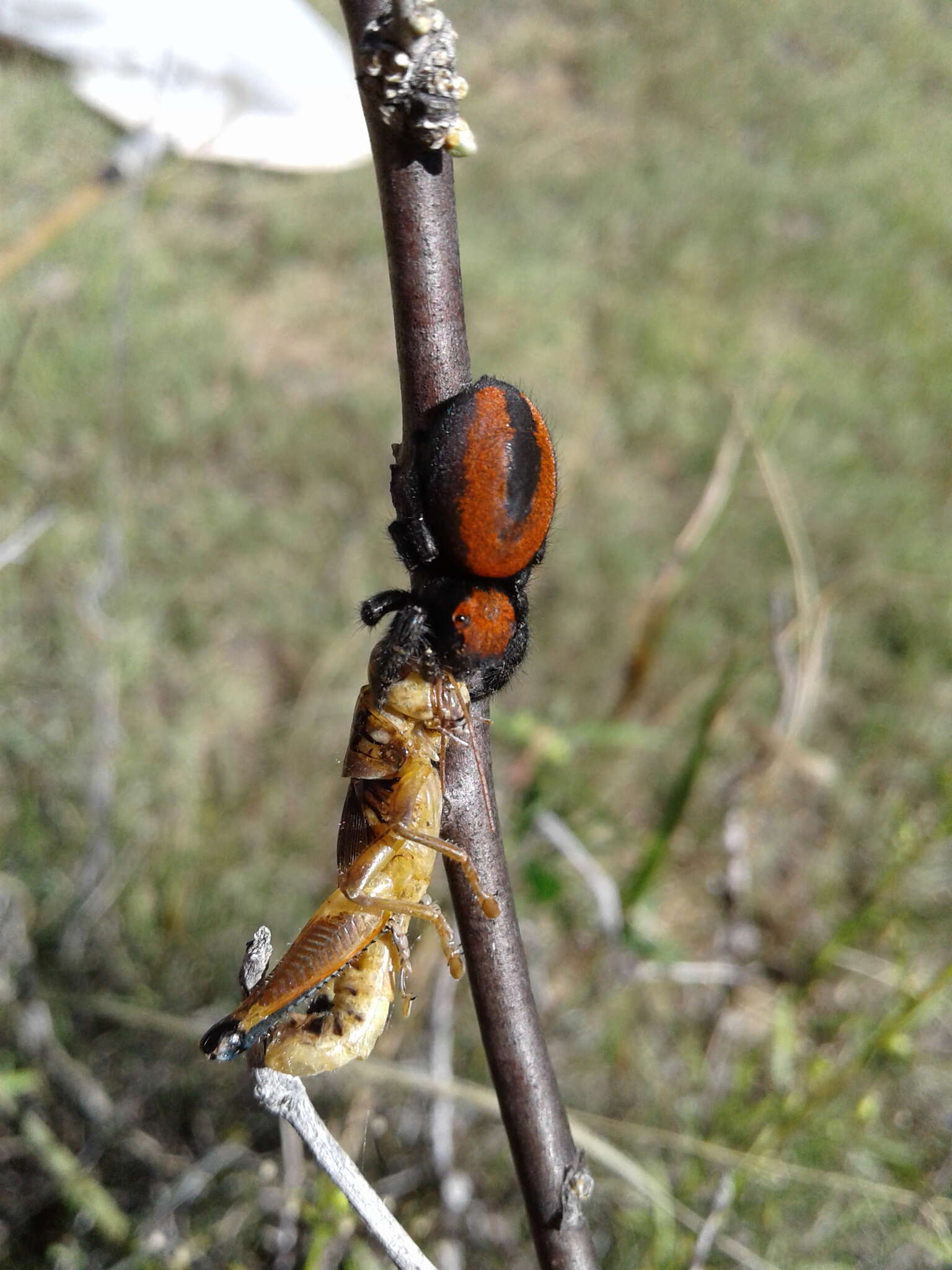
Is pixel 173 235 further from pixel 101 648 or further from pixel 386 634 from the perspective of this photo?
pixel 386 634

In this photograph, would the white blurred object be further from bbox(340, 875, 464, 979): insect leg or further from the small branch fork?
the small branch fork

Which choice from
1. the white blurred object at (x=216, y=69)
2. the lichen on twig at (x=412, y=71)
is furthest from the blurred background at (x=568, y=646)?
the lichen on twig at (x=412, y=71)

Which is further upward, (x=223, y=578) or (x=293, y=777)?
(x=223, y=578)

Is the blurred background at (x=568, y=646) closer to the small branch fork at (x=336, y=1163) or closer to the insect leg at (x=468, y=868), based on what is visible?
the small branch fork at (x=336, y=1163)

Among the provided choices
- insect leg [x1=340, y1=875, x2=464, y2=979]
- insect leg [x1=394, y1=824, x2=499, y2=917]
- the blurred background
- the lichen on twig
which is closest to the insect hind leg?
insect leg [x1=340, y1=875, x2=464, y2=979]

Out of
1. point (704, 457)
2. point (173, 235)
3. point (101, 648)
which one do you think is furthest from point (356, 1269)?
point (173, 235)

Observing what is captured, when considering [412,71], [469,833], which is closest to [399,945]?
[469,833]
